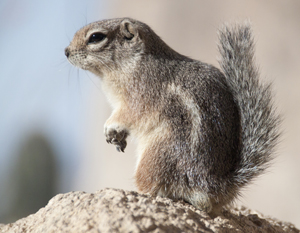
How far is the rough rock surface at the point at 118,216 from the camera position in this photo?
3.77ft

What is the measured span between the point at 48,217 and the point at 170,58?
94cm

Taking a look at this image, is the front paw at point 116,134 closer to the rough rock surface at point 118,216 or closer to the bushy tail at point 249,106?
the rough rock surface at point 118,216

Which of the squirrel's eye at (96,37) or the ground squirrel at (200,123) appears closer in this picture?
the ground squirrel at (200,123)

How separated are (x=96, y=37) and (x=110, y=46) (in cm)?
9

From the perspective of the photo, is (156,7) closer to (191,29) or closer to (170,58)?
(191,29)

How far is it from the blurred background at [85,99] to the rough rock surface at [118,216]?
7.08ft

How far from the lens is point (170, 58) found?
1797 millimetres

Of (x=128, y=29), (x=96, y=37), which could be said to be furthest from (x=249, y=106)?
(x=96, y=37)

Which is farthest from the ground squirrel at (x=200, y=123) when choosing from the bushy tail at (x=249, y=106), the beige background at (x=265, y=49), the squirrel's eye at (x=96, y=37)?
the beige background at (x=265, y=49)

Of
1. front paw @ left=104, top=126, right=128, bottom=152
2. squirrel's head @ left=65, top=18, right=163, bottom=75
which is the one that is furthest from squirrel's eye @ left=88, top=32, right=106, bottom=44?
front paw @ left=104, top=126, right=128, bottom=152

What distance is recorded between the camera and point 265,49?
138 inches

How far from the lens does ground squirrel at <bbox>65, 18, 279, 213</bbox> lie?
151cm

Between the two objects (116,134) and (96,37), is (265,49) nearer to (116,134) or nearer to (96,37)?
(96,37)

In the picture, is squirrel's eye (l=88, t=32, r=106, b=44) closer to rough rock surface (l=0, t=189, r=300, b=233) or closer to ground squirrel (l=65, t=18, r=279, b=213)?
ground squirrel (l=65, t=18, r=279, b=213)
